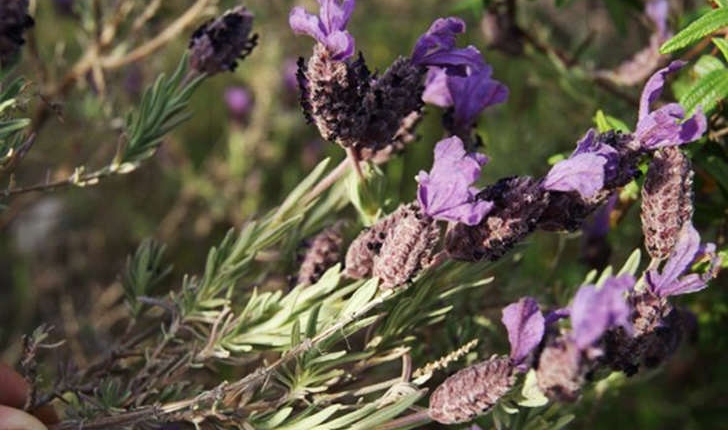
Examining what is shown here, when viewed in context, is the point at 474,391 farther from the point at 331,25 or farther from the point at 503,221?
the point at 331,25

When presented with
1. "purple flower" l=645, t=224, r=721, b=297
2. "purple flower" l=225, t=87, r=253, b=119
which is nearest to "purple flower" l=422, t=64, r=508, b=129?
"purple flower" l=645, t=224, r=721, b=297

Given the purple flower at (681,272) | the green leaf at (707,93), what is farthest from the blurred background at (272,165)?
the purple flower at (681,272)

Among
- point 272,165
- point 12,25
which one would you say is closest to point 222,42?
point 12,25

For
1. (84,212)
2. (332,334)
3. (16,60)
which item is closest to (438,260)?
(332,334)

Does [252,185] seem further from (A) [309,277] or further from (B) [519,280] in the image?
(A) [309,277]

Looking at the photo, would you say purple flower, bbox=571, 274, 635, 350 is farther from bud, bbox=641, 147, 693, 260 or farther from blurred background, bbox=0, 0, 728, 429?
blurred background, bbox=0, 0, 728, 429

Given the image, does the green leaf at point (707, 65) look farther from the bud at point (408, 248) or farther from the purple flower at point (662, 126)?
the bud at point (408, 248)
